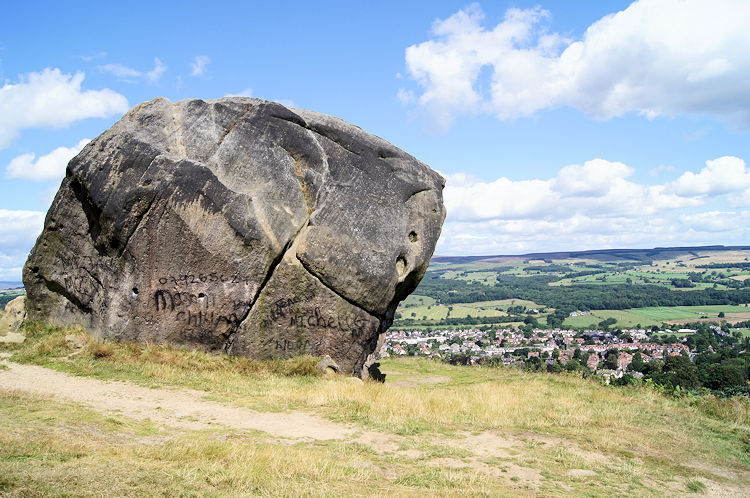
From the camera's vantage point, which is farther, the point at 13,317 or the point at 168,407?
the point at 13,317

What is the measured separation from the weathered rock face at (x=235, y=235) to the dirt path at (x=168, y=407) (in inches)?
111

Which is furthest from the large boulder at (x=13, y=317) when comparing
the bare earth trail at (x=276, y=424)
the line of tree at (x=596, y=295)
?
the line of tree at (x=596, y=295)

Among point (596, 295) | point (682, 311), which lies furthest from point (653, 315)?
point (596, 295)

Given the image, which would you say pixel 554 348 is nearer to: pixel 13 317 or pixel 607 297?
pixel 13 317

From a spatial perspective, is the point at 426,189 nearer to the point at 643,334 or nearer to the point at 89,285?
the point at 89,285

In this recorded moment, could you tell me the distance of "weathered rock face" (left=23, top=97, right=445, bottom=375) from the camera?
15.4 meters

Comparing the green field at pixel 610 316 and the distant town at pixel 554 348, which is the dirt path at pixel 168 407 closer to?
the distant town at pixel 554 348

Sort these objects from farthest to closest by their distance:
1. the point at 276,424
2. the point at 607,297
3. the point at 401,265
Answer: the point at 607,297 < the point at 401,265 < the point at 276,424

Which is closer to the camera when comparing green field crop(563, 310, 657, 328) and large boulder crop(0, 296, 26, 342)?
large boulder crop(0, 296, 26, 342)

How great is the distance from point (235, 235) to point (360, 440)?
316 inches

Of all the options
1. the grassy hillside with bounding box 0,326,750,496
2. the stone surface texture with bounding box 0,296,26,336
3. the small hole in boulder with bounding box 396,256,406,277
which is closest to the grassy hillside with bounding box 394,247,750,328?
the small hole in boulder with bounding box 396,256,406,277

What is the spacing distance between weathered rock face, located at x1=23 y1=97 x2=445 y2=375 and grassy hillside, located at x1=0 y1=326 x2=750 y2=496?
110cm

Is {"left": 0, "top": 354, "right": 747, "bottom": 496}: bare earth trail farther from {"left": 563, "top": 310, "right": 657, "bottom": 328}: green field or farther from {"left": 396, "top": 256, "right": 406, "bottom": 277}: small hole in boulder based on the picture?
{"left": 563, "top": 310, "right": 657, "bottom": 328}: green field

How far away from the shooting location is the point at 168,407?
11.2 metres
